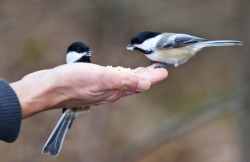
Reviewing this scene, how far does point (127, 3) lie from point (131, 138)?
1417mm

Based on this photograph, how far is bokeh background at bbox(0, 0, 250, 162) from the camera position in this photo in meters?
3.71

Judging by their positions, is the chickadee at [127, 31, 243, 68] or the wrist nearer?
the wrist

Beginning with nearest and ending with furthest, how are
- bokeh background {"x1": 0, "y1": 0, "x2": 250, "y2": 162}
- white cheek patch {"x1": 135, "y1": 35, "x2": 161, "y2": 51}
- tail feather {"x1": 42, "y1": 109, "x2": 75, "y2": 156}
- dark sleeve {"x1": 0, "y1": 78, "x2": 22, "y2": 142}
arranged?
dark sleeve {"x1": 0, "y1": 78, "x2": 22, "y2": 142} < tail feather {"x1": 42, "y1": 109, "x2": 75, "y2": 156} < white cheek patch {"x1": 135, "y1": 35, "x2": 161, "y2": 51} < bokeh background {"x1": 0, "y1": 0, "x2": 250, "y2": 162}

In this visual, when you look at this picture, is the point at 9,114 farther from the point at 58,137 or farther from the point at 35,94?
the point at 58,137

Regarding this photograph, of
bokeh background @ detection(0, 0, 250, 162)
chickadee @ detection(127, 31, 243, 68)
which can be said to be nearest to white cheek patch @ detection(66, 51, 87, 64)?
chickadee @ detection(127, 31, 243, 68)

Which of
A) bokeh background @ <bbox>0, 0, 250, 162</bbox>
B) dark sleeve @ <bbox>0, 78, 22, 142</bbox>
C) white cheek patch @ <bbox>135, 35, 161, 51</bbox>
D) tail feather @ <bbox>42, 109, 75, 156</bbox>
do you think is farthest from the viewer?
bokeh background @ <bbox>0, 0, 250, 162</bbox>

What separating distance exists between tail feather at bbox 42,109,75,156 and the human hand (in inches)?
9.3

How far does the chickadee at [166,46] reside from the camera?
2316mm

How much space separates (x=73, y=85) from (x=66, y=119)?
0.45m

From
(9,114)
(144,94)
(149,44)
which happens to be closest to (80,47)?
(149,44)

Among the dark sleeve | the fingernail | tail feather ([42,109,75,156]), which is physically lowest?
tail feather ([42,109,75,156])

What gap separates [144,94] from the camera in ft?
17.6

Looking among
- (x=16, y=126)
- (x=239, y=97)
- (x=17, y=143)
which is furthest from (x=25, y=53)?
(x=16, y=126)

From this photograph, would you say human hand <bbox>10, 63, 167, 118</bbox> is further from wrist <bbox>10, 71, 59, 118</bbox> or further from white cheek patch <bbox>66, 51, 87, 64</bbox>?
white cheek patch <bbox>66, 51, 87, 64</bbox>
